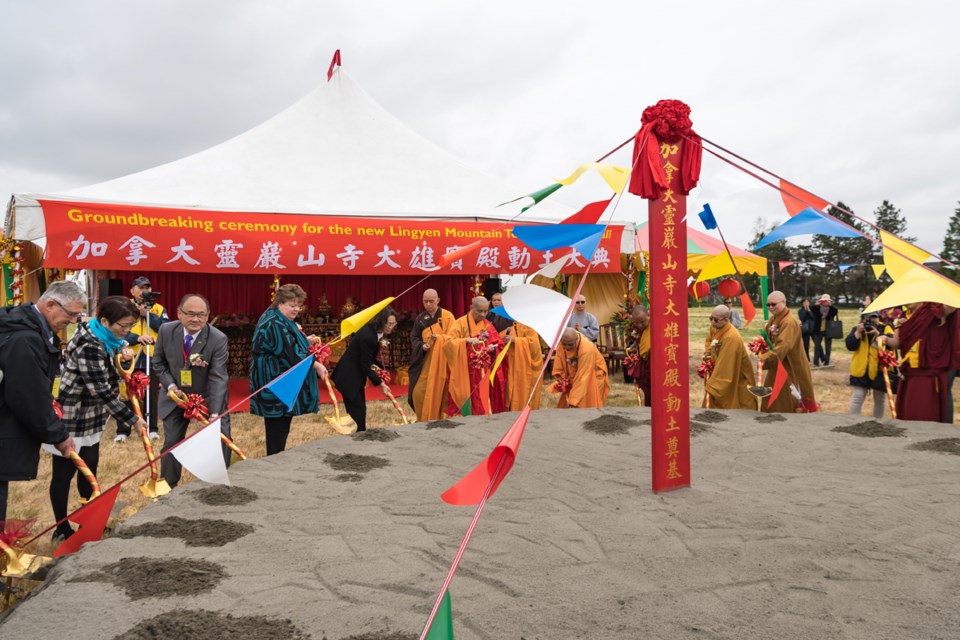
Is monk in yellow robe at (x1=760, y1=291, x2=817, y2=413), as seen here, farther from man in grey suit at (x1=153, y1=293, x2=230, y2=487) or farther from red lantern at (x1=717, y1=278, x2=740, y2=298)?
man in grey suit at (x1=153, y1=293, x2=230, y2=487)

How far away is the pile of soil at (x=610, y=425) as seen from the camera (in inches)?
181

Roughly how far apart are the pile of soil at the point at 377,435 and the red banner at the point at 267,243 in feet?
→ 8.93

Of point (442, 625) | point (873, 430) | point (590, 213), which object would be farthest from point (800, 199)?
point (442, 625)

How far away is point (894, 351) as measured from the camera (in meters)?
5.15

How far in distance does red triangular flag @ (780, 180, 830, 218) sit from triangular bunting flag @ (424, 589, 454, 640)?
104 inches

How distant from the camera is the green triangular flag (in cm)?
141

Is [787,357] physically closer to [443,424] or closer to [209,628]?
[443,424]

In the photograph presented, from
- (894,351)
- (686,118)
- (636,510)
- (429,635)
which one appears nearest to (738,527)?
(636,510)

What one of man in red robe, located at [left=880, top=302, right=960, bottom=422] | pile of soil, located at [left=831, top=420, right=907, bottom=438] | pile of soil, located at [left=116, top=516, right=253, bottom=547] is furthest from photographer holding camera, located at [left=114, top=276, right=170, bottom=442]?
man in red robe, located at [left=880, top=302, right=960, bottom=422]

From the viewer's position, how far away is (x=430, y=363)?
19.7 feet

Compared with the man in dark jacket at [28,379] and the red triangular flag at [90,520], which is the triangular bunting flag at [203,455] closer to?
the red triangular flag at [90,520]

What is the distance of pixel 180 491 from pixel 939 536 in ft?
11.8

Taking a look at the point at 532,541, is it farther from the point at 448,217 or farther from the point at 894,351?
the point at 448,217

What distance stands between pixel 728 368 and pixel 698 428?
123cm
